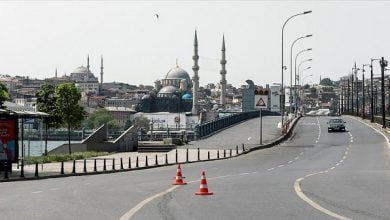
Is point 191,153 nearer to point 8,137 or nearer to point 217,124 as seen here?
point 8,137

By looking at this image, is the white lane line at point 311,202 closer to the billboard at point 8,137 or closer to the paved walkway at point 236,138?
the billboard at point 8,137

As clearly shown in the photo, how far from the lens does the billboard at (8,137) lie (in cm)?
2950

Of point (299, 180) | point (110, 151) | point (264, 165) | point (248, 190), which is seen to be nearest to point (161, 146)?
point (110, 151)

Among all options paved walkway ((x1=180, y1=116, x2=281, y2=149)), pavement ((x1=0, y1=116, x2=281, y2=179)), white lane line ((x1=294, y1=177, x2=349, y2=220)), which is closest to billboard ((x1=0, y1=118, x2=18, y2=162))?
pavement ((x1=0, y1=116, x2=281, y2=179))

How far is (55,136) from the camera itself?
526ft

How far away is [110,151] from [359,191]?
3573cm

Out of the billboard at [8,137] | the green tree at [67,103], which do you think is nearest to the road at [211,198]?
the billboard at [8,137]

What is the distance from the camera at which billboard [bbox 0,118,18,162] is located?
29500mm

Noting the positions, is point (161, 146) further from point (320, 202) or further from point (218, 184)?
point (320, 202)

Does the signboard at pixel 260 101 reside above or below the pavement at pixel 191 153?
above

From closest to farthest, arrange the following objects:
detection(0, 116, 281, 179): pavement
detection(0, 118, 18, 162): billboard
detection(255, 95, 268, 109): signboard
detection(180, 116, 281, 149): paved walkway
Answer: detection(0, 118, 18, 162): billboard → detection(0, 116, 281, 179): pavement → detection(255, 95, 268, 109): signboard → detection(180, 116, 281, 149): paved walkway

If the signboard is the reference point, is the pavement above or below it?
below

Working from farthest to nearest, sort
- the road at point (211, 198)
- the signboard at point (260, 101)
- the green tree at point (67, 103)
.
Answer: the green tree at point (67, 103) < the signboard at point (260, 101) < the road at point (211, 198)

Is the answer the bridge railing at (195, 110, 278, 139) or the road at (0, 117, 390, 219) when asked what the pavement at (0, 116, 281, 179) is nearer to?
the bridge railing at (195, 110, 278, 139)
